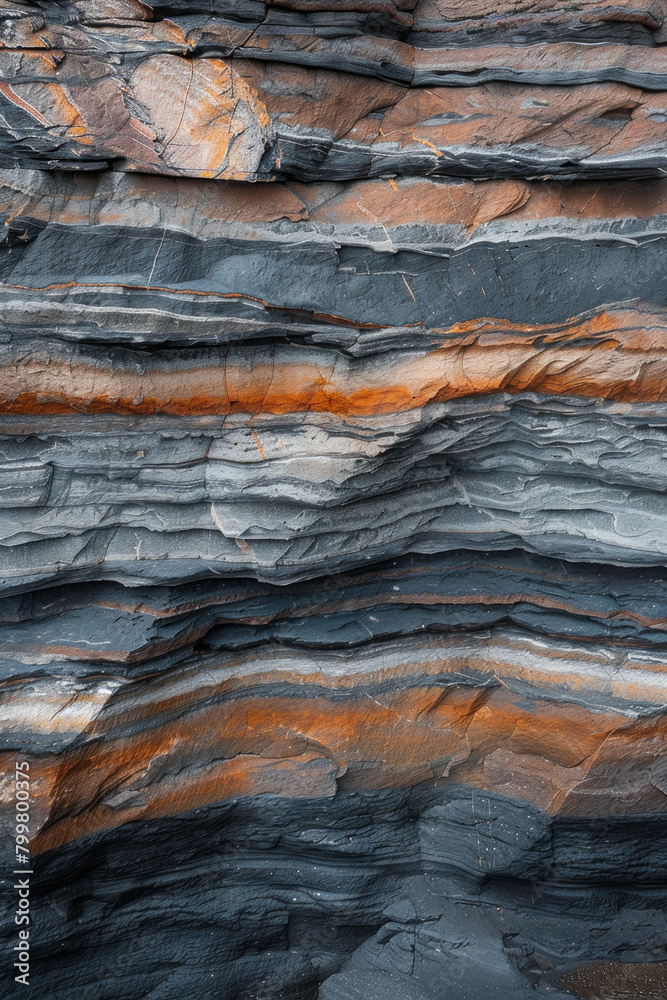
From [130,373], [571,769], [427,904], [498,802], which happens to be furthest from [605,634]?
[130,373]

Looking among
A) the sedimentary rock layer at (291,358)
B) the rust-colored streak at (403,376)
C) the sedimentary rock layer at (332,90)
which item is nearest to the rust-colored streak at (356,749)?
the sedimentary rock layer at (291,358)

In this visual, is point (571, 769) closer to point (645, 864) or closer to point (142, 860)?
point (645, 864)

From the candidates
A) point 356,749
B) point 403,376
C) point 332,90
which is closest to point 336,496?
point 403,376

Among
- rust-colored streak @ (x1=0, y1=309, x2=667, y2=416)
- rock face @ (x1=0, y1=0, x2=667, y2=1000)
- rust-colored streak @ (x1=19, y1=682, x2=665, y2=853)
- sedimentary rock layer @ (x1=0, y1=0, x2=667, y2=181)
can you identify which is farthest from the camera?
rust-colored streak @ (x1=19, y1=682, x2=665, y2=853)

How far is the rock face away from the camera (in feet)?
8.89

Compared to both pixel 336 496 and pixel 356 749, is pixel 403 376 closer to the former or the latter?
pixel 336 496

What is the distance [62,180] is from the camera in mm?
2691

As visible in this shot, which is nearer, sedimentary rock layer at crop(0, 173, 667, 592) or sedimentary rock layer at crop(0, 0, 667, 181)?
sedimentary rock layer at crop(0, 0, 667, 181)

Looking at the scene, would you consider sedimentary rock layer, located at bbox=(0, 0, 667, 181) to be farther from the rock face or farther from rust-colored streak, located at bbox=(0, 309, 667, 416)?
rust-colored streak, located at bbox=(0, 309, 667, 416)

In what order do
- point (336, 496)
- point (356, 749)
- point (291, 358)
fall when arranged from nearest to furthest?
point (291, 358) < point (336, 496) < point (356, 749)

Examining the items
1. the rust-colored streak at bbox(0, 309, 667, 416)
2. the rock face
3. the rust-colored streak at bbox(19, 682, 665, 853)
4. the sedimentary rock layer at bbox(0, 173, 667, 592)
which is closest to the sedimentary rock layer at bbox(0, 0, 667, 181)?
the rock face

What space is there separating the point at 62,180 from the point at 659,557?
3.07 m

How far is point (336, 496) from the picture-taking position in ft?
10.5

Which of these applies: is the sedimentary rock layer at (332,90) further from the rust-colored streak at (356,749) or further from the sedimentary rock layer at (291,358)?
the rust-colored streak at (356,749)
